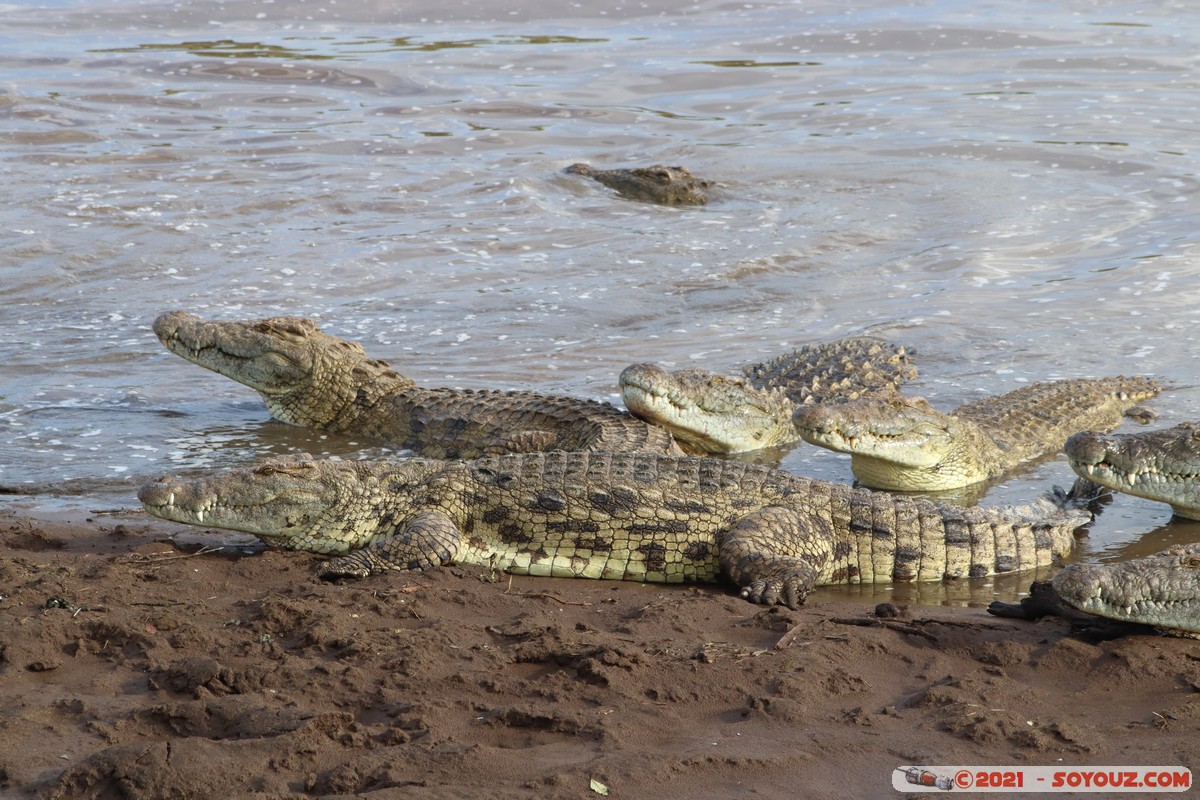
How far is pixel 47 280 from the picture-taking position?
34.9ft

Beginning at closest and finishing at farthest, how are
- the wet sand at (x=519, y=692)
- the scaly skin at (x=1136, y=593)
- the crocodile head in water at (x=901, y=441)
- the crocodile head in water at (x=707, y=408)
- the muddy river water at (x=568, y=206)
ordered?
the wet sand at (x=519, y=692), the scaly skin at (x=1136, y=593), the crocodile head in water at (x=901, y=441), the crocodile head in water at (x=707, y=408), the muddy river water at (x=568, y=206)

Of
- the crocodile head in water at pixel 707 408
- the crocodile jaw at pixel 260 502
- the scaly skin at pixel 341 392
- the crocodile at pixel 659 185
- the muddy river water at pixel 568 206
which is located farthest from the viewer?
the crocodile at pixel 659 185

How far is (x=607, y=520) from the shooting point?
5391 mm

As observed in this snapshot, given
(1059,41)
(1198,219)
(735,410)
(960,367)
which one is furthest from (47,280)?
(1059,41)

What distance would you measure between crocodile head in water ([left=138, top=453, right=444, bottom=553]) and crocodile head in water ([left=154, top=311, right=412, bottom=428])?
2.58 meters

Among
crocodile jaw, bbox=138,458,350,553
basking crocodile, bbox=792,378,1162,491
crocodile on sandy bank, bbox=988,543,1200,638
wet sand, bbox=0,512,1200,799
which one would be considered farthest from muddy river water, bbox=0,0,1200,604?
wet sand, bbox=0,512,1200,799

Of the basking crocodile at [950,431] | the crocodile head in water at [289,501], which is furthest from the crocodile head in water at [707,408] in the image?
the crocodile head in water at [289,501]

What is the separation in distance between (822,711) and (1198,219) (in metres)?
10.6

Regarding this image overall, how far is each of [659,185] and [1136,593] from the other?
10468 mm

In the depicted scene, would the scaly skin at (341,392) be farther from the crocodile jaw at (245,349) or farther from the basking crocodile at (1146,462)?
the basking crocodile at (1146,462)

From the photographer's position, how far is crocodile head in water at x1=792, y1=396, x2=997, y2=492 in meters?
6.59

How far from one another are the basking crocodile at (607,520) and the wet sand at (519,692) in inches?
17.9

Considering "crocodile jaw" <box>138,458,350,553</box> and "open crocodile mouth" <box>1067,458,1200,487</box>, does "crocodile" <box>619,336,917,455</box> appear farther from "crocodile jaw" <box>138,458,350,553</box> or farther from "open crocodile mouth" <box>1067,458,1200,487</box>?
"crocodile jaw" <box>138,458,350,553</box>

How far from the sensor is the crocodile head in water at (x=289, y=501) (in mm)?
5230
